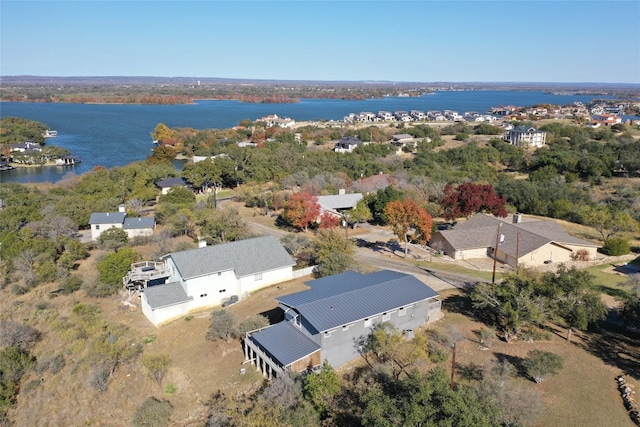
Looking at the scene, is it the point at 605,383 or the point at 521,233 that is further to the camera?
the point at 521,233

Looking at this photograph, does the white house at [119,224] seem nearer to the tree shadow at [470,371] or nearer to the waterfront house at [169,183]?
the waterfront house at [169,183]

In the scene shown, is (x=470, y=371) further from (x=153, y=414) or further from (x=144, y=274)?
(x=144, y=274)

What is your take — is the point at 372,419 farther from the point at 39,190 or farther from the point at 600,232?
the point at 39,190

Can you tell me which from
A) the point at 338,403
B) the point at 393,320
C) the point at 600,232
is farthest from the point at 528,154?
the point at 338,403

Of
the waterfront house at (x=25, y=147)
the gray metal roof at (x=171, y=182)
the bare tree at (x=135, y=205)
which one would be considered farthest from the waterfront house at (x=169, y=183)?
the waterfront house at (x=25, y=147)

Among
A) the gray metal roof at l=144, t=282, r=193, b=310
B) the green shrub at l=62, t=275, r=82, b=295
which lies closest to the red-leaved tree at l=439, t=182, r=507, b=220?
the gray metal roof at l=144, t=282, r=193, b=310

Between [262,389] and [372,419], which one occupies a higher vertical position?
[372,419]

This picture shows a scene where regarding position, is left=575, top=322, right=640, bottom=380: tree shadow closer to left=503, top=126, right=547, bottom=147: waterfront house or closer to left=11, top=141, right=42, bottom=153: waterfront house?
left=503, top=126, right=547, bottom=147: waterfront house
